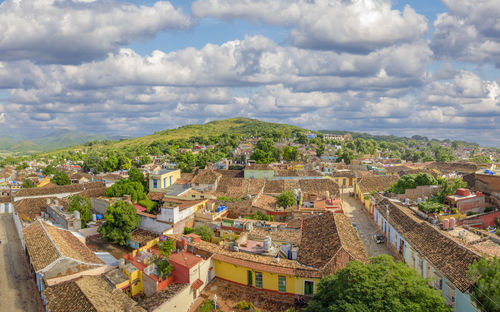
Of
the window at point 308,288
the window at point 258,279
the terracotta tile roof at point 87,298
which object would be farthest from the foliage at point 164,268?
the window at point 308,288

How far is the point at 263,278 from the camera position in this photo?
1923cm

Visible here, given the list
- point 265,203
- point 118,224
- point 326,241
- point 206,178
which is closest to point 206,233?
point 118,224

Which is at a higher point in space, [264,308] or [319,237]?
[319,237]

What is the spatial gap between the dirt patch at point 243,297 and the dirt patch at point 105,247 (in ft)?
37.3

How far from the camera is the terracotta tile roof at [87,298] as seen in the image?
16281 mm

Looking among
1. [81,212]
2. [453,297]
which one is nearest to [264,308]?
[453,297]

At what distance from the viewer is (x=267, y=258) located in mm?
20219

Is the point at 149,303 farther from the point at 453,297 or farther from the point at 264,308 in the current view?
the point at 453,297

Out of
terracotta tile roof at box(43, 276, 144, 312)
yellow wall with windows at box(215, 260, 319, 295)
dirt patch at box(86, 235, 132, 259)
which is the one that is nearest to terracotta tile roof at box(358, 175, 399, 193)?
yellow wall with windows at box(215, 260, 319, 295)

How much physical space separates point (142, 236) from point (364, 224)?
22.6 meters

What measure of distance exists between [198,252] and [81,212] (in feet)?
56.9

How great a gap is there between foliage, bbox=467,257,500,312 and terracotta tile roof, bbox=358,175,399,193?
31.2 metres

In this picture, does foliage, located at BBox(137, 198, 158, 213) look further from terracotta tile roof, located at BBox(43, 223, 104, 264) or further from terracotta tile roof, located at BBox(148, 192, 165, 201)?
terracotta tile roof, located at BBox(43, 223, 104, 264)

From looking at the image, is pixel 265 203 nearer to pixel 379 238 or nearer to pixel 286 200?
pixel 286 200
